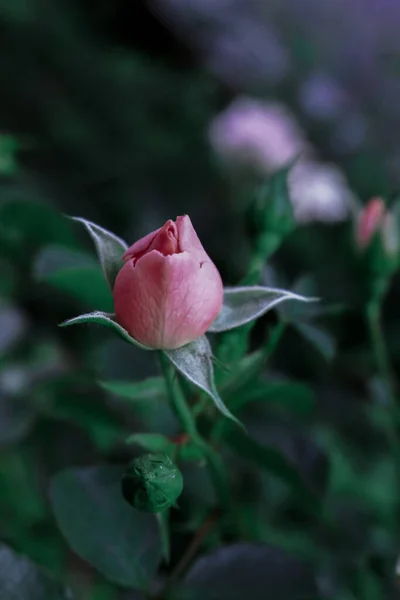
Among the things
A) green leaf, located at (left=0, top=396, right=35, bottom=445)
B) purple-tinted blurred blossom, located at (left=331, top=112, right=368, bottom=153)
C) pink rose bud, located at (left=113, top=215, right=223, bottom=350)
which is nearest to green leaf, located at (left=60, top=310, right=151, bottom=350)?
pink rose bud, located at (left=113, top=215, right=223, bottom=350)

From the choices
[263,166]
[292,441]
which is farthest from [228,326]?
[263,166]

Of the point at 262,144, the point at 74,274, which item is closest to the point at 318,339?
the point at 74,274

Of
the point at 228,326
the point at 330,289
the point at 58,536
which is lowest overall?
the point at 58,536

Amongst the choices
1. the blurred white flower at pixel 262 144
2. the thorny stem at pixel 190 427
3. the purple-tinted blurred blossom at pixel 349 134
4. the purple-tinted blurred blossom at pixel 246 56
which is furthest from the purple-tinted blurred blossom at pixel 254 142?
the thorny stem at pixel 190 427

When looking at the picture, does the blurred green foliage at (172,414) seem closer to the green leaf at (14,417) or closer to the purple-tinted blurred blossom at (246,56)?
the green leaf at (14,417)

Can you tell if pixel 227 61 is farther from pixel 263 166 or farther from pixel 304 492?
pixel 304 492

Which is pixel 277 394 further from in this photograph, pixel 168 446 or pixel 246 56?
pixel 246 56
